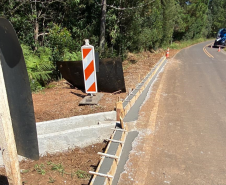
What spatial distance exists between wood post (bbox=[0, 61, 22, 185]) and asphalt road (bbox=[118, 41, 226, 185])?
1.57m

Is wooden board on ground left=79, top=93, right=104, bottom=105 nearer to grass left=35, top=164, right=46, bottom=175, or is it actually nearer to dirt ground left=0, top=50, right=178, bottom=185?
dirt ground left=0, top=50, right=178, bottom=185

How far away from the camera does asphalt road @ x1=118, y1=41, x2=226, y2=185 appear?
3.06 metres

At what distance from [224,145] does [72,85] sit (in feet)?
15.7

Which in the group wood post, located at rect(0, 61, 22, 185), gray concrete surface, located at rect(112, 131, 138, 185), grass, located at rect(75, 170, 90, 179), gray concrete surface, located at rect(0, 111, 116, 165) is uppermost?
wood post, located at rect(0, 61, 22, 185)

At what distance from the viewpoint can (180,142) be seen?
3.97 metres

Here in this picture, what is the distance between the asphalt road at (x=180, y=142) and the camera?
306 cm

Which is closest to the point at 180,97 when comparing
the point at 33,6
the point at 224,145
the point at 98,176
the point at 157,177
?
the point at 224,145

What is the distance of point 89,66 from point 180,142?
275 centimetres

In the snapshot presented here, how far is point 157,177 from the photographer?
304 cm

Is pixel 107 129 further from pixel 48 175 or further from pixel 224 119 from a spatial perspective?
pixel 224 119

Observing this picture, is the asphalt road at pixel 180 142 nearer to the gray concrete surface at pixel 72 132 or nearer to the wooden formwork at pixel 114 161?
the wooden formwork at pixel 114 161

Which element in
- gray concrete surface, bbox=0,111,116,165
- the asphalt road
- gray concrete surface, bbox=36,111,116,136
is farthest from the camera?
gray concrete surface, bbox=36,111,116,136

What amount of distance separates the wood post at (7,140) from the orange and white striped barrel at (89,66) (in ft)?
11.1

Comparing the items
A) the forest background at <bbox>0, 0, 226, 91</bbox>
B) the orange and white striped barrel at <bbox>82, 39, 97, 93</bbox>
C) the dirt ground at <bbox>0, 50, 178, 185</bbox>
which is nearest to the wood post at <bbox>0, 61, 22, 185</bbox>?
the dirt ground at <bbox>0, 50, 178, 185</bbox>
